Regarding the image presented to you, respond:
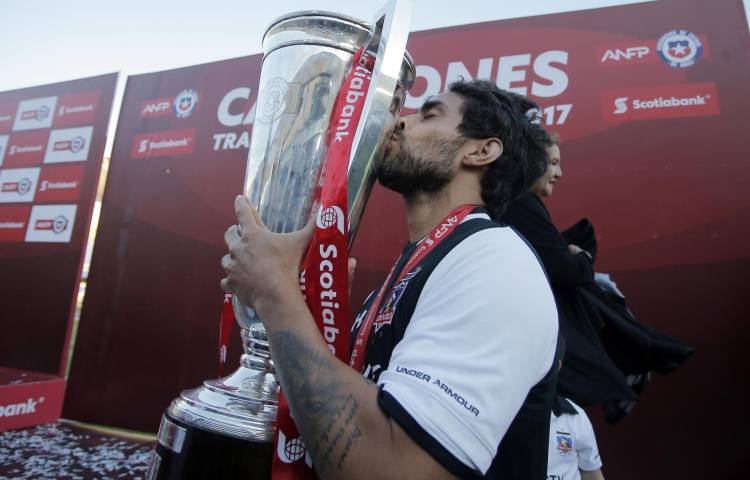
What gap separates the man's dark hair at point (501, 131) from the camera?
102cm

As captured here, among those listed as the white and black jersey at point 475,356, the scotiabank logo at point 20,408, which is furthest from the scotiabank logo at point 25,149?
the white and black jersey at point 475,356

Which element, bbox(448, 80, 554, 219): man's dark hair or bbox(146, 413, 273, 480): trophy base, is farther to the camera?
bbox(448, 80, 554, 219): man's dark hair

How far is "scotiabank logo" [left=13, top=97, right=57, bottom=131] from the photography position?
182 inches

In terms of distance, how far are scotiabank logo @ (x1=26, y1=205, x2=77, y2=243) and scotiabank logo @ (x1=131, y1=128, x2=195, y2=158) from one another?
78cm

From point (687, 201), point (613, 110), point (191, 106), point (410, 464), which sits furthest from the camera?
point (191, 106)

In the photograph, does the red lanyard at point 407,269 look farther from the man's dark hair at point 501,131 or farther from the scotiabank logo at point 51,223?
the scotiabank logo at point 51,223

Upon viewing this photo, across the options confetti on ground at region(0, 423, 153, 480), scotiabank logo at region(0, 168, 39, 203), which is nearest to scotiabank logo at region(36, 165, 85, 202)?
scotiabank logo at region(0, 168, 39, 203)

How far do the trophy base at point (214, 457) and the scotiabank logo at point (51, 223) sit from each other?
406cm

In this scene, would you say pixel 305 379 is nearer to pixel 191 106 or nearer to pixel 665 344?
pixel 665 344

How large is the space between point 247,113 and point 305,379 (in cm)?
351

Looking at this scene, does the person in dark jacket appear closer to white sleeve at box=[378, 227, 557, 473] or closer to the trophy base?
white sleeve at box=[378, 227, 557, 473]

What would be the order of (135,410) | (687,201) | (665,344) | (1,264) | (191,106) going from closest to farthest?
(665,344)
(687,201)
(135,410)
(191,106)
(1,264)

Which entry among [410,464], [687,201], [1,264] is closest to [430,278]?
[410,464]

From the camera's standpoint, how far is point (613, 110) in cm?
292
